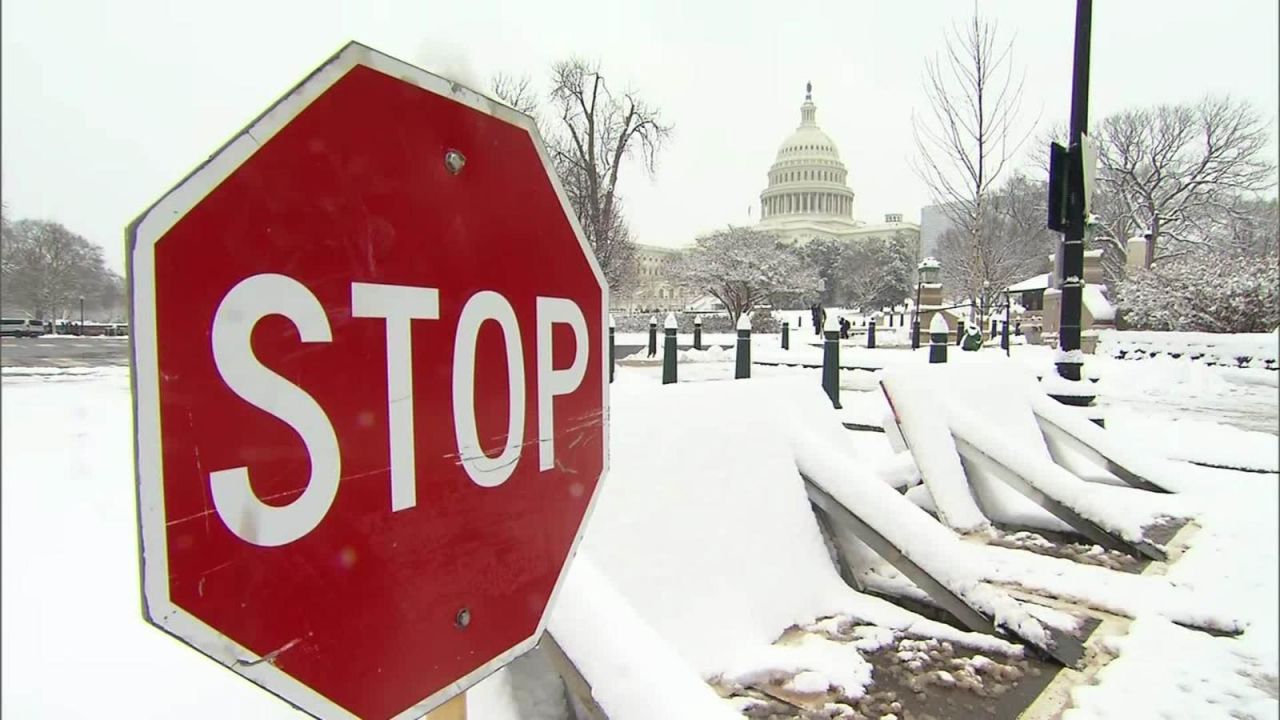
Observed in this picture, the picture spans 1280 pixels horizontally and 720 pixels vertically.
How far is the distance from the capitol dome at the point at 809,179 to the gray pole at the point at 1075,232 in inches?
3482

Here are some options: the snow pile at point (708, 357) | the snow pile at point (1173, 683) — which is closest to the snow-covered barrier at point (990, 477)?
the snow pile at point (1173, 683)

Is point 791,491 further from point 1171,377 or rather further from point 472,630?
point 1171,377

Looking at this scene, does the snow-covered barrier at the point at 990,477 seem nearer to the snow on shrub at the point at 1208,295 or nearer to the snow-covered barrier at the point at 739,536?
the snow-covered barrier at the point at 739,536

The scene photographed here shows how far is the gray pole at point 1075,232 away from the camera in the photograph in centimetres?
536

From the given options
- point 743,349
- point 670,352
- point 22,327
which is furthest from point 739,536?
point 670,352

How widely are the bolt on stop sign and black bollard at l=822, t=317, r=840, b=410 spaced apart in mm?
6883

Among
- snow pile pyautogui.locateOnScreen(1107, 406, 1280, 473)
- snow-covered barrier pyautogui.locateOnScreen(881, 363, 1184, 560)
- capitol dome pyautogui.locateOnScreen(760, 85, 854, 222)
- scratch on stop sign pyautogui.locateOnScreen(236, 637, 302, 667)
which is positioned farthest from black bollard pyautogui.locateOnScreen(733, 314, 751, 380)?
capitol dome pyautogui.locateOnScreen(760, 85, 854, 222)

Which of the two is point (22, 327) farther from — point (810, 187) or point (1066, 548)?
point (810, 187)

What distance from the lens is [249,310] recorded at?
0.75 metres

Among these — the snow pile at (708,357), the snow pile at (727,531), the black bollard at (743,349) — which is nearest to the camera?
the snow pile at (727,531)

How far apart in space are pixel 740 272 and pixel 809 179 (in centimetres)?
6226

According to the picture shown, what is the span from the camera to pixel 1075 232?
5.60 meters

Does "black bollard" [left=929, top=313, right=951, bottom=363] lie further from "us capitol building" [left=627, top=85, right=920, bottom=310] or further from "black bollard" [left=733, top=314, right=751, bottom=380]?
"us capitol building" [left=627, top=85, right=920, bottom=310]

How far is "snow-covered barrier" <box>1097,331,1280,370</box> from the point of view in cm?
77
